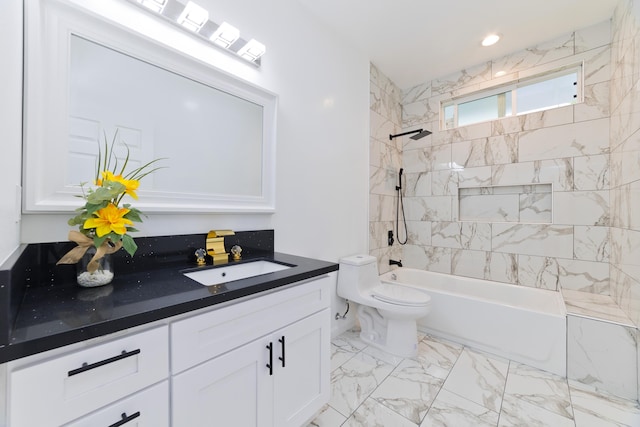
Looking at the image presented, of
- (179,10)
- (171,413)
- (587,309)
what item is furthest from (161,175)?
(587,309)

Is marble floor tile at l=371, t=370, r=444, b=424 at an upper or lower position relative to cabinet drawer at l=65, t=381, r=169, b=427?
lower

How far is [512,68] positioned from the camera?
2.54 m

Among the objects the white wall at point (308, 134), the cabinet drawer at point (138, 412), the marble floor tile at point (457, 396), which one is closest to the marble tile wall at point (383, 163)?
the white wall at point (308, 134)

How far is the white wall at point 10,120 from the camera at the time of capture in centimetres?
69

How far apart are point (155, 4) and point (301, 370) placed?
6.11ft

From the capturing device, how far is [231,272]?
4.46 ft

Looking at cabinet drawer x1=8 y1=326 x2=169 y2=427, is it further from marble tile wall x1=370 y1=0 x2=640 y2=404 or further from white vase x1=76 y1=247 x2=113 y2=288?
marble tile wall x1=370 y1=0 x2=640 y2=404

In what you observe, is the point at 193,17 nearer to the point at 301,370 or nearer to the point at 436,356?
the point at 301,370

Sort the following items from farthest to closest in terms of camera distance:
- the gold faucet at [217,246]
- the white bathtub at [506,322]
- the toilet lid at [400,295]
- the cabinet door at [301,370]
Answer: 1. the toilet lid at [400,295]
2. the white bathtub at [506,322]
3. the gold faucet at [217,246]
4. the cabinet door at [301,370]

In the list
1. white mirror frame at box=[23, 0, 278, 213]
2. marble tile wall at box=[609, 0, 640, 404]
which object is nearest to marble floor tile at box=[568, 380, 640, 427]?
marble tile wall at box=[609, 0, 640, 404]

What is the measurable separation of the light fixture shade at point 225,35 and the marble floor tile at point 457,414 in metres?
2.35

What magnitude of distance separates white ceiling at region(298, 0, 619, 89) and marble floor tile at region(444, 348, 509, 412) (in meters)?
2.69

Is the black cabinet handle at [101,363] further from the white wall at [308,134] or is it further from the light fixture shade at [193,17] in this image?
the light fixture shade at [193,17]

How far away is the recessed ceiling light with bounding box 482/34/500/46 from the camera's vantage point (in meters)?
2.28
